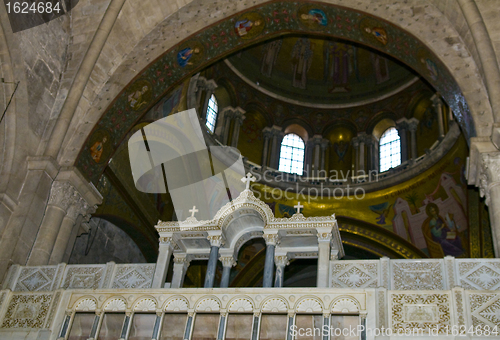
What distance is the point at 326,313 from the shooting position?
33.8ft

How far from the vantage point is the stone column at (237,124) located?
22.4 m

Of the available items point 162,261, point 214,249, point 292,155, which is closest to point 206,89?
point 292,155

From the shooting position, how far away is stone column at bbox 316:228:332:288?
11.3 meters

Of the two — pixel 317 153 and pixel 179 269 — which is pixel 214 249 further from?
pixel 317 153

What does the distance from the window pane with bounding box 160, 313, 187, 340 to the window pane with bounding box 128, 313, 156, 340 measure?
0.73ft

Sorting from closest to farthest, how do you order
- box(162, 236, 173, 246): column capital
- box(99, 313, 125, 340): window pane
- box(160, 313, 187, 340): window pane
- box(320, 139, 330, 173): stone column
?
box(160, 313, 187, 340): window pane < box(99, 313, 125, 340): window pane < box(162, 236, 173, 246): column capital < box(320, 139, 330, 173): stone column

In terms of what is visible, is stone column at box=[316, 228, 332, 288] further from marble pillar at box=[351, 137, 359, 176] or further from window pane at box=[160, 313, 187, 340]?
marble pillar at box=[351, 137, 359, 176]

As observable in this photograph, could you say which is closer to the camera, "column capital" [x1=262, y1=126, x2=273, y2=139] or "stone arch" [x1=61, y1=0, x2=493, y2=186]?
"stone arch" [x1=61, y1=0, x2=493, y2=186]

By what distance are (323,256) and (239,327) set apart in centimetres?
215

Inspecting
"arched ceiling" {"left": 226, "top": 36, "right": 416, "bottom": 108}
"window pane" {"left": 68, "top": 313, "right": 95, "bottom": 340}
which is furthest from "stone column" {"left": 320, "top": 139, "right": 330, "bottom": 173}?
"window pane" {"left": 68, "top": 313, "right": 95, "bottom": 340}

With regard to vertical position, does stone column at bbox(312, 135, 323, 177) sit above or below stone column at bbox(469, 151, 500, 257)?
above

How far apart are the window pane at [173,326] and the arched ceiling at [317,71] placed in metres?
14.1

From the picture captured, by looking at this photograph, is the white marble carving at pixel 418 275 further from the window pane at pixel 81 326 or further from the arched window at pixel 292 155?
the arched window at pixel 292 155

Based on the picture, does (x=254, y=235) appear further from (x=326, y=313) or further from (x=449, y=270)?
(x=449, y=270)
